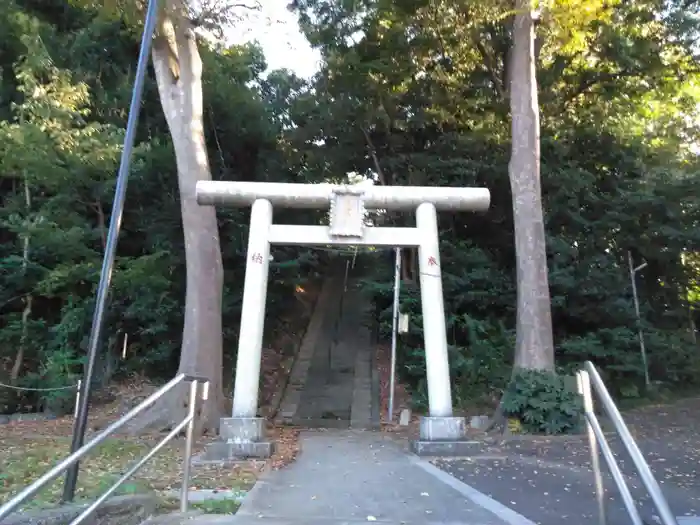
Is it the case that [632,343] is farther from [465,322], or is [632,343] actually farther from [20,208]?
A: [20,208]

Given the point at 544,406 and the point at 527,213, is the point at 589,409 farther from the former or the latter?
the point at 527,213

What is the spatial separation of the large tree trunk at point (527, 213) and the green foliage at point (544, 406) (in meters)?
0.42

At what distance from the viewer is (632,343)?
51.4ft

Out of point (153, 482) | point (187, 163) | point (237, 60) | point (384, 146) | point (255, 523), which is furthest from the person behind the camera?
point (384, 146)

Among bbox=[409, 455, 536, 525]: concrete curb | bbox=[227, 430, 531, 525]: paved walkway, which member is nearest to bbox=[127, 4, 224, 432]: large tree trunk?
bbox=[227, 430, 531, 525]: paved walkway

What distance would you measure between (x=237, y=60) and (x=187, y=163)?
7114 millimetres

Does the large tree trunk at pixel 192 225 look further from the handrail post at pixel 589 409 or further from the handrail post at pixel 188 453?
the handrail post at pixel 589 409

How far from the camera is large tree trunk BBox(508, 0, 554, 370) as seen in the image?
1224 cm

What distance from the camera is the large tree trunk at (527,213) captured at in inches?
482

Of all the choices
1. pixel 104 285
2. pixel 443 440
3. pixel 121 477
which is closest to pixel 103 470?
pixel 104 285

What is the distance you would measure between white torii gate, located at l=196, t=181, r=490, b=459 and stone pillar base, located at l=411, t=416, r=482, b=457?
0.6 inches

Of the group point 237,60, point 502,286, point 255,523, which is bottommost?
point 255,523

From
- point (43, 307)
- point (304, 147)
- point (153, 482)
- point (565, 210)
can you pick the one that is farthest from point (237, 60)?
point (153, 482)

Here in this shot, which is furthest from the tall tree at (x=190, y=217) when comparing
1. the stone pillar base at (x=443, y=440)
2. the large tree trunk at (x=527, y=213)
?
the large tree trunk at (x=527, y=213)
